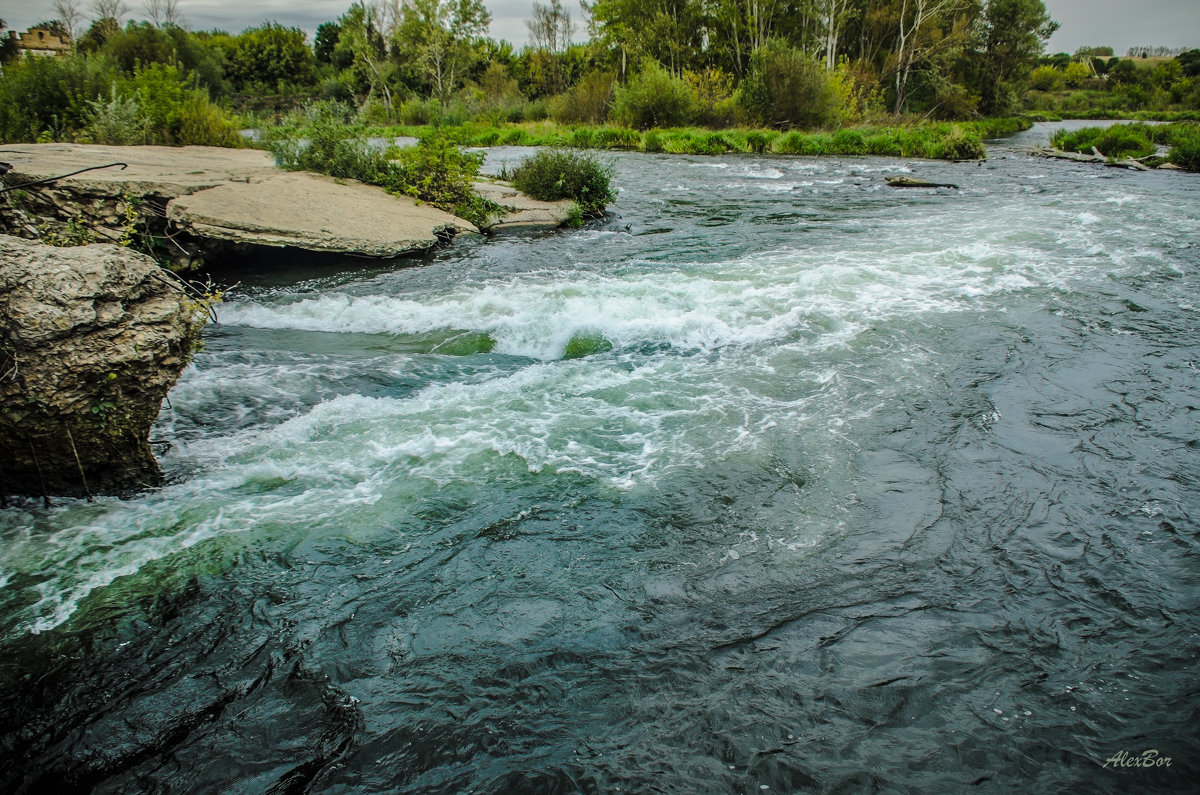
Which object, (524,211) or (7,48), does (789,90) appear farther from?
(7,48)

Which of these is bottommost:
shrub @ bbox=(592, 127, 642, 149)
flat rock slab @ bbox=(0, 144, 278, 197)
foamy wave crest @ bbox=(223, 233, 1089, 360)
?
foamy wave crest @ bbox=(223, 233, 1089, 360)

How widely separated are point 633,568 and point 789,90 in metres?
33.4

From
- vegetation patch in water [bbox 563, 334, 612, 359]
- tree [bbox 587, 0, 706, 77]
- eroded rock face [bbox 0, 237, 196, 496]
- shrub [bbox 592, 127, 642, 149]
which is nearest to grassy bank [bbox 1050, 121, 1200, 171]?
shrub [bbox 592, 127, 642, 149]

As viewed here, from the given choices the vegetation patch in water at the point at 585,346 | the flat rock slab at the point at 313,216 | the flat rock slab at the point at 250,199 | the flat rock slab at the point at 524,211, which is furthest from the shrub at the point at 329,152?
the vegetation patch in water at the point at 585,346

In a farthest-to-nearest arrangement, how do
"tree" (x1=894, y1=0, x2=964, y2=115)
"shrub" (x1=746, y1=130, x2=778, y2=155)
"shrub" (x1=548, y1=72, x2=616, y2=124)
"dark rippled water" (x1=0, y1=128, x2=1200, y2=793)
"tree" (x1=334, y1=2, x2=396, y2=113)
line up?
1. "tree" (x1=334, y1=2, x2=396, y2=113)
2. "shrub" (x1=548, y1=72, x2=616, y2=124)
3. "tree" (x1=894, y1=0, x2=964, y2=115)
4. "shrub" (x1=746, y1=130, x2=778, y2=155)
5. "dark rippled water" (x1=0, y1=128, x2=1200, y2=793)

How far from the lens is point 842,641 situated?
2871 millimetres

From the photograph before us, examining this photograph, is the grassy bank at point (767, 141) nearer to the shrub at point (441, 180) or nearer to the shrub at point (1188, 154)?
the shrub at point (1188, 154)

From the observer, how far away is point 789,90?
3095cm

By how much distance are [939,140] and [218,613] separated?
28.3 meters

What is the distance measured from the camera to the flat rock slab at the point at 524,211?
38.2 ft

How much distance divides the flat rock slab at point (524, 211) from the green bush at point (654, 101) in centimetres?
2275

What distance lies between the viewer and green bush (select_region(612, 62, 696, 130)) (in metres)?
32.2

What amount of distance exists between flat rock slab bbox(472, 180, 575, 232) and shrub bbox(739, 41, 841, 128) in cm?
2361

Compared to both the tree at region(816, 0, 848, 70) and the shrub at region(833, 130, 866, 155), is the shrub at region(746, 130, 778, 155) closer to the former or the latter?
the shrub at region(833, 130, 866, 155)
